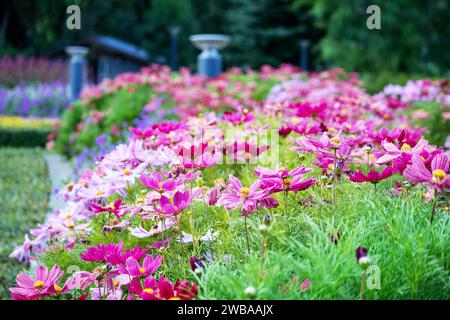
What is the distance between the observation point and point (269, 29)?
96.7 ft

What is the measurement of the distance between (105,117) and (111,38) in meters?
27.7

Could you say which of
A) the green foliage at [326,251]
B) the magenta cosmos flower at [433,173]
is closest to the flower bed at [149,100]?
the green foliage at [326,251]

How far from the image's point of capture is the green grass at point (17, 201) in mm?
3623

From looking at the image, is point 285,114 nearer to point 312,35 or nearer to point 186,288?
point 186,288

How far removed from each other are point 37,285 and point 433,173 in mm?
1152

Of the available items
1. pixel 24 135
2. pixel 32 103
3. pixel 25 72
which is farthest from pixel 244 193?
pixel 25 72

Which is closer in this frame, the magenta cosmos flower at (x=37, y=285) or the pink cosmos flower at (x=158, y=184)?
the magenta cosmos flower at (x=37, y=285)

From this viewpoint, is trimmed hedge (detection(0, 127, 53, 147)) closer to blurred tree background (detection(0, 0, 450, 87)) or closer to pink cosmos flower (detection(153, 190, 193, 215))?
blurred tree background (detection(0, 0, 450, 87))

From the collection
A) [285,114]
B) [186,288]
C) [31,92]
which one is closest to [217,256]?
[186,288]

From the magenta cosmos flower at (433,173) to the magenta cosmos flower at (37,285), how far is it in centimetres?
105

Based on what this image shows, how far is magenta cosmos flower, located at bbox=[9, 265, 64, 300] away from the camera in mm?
1681

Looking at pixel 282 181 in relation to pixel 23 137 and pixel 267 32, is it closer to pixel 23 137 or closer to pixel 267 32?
pixel 23 137

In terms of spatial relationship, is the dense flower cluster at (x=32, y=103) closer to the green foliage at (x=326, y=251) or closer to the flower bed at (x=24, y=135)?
the flower bed at (x=24, y=135)

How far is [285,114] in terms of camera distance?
3814 millimetres
